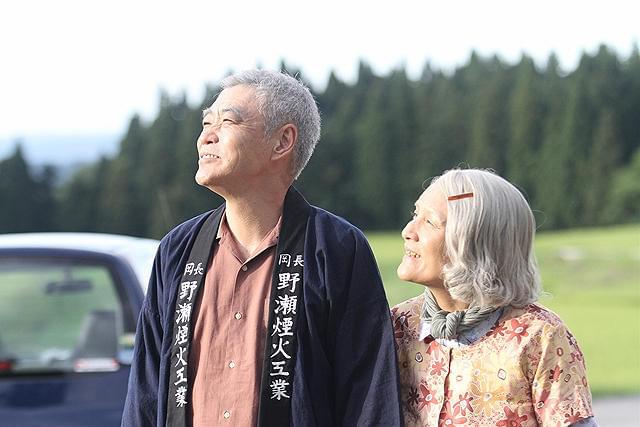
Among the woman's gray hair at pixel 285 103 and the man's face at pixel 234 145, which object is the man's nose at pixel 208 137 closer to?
the man's face at pixel 234 145

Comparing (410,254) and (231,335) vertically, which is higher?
(410,254)

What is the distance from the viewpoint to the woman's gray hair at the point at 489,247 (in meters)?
2.54

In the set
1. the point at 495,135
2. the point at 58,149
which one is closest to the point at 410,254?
the point at 58,149

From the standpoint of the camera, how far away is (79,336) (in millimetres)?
4531

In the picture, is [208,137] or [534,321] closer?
[534,321]

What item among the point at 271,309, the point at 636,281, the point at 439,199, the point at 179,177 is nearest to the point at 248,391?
the point at 271,309

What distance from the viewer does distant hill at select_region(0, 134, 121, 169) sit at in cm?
1154

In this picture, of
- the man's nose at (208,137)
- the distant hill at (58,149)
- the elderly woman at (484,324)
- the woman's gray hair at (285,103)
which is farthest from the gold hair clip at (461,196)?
the distant hill at (58,149)

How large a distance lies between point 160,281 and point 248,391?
412mm

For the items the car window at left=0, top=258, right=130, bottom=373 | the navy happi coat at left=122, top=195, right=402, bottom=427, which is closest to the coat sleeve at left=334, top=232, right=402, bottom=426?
the navy happi coat at left=122, top=195, right=402, bottom=427

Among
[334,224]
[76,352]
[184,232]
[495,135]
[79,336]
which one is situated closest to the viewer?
[334,224]

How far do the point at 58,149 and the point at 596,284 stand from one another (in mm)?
13051

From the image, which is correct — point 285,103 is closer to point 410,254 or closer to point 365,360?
point 410,254

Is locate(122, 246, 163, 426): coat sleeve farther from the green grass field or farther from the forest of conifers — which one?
the forest of conifers
